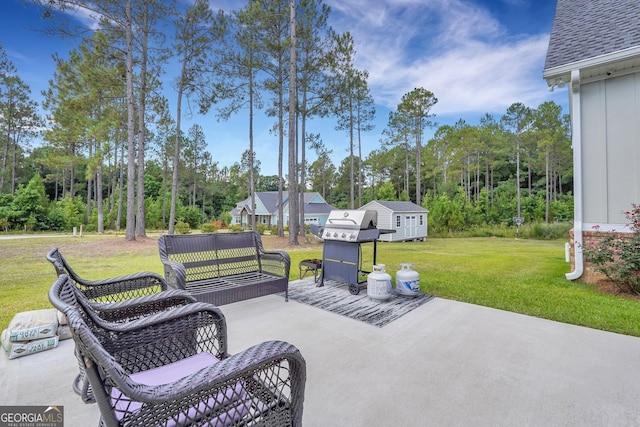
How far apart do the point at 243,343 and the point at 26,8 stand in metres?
8.16

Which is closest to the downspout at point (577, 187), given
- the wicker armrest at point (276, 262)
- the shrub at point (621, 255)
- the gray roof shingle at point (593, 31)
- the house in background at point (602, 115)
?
the house in background at point (602, 115)

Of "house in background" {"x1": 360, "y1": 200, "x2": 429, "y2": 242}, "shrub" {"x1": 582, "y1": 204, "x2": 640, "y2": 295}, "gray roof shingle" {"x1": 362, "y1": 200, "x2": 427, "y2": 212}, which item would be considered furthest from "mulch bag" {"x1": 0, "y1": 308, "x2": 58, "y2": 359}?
"gray roof shingle" {"x1": 362, "y1": 200, "x2": 427, "y2": 212}

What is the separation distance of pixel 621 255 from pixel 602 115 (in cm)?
230

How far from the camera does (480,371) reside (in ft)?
7.36

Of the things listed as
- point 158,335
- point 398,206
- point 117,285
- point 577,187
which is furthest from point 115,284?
point 398,206

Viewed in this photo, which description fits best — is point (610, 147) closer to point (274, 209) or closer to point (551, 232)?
point (551, 232)

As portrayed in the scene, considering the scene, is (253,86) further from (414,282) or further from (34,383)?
(34,383)

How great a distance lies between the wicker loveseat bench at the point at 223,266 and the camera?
321 cm

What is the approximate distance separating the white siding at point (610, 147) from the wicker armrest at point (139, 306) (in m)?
6.13

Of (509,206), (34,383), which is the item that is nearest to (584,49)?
(34,383)

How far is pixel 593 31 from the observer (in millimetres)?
4934

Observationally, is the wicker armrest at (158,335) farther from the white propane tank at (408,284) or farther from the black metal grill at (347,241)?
the white propane tank at (408,284)

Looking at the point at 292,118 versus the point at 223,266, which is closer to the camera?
the point at 223,266

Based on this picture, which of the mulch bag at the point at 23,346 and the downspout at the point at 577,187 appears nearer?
the mulch bag at the point at 23,346
